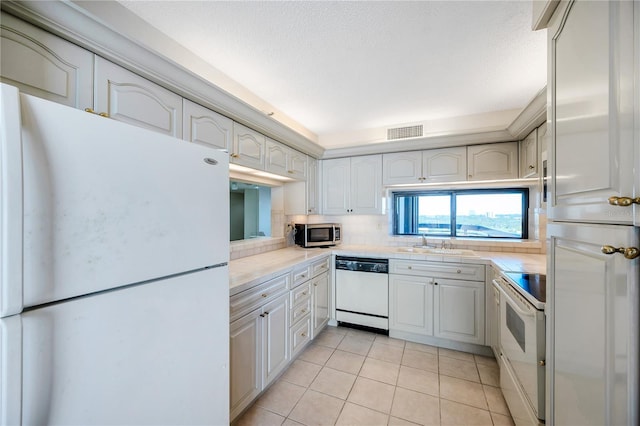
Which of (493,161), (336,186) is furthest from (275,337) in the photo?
(493,161)

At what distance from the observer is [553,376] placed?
0.97m

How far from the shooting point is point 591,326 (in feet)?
2.44

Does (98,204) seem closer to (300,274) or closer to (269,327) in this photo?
(269,327)

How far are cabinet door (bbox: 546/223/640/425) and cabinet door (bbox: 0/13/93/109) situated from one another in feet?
6.45

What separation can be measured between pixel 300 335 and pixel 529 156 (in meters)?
2.63

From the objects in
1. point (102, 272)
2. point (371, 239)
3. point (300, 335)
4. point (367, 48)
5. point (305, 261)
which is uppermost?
point (367, 48)

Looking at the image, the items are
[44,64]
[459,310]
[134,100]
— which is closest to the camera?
[44,64]

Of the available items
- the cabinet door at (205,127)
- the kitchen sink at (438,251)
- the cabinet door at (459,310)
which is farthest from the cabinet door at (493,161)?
the cabinet door at (205,127)

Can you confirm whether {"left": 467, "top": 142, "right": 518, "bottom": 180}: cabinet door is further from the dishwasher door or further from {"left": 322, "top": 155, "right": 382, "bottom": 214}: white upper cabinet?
the dishwasher door

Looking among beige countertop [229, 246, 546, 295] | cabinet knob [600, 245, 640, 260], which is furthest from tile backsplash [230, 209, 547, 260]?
cabinet knob [600, 245, 640, 260]

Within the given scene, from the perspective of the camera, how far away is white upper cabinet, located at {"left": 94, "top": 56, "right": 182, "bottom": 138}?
116 cm

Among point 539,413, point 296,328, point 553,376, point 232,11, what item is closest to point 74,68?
point 232,11

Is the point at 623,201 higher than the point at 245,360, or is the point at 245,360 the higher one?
the point at 623,201

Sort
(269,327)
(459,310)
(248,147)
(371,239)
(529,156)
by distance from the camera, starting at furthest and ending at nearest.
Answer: (371,239) < (459,310) < (529,156) < (248,147) < (269,327)
